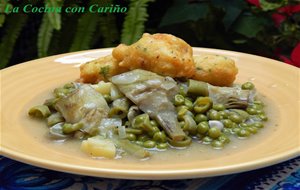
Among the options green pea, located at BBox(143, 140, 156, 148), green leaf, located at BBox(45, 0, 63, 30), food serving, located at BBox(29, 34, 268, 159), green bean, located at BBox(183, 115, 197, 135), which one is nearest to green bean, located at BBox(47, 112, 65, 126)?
food serving, located at BBox(29, 34, 268, 159)

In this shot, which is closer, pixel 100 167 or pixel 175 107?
pixel 100 167

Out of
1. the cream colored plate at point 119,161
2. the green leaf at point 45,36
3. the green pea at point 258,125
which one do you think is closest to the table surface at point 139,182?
the cream colored plate at point 119,161

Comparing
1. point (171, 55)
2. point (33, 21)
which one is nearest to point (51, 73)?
point (171, 55)

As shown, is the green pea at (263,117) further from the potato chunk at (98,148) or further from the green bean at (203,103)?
the potato chunk at (98,148)

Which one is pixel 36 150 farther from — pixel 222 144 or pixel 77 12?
pixel 77 12

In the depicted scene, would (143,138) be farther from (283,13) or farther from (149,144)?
(283,13)

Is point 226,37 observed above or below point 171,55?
below

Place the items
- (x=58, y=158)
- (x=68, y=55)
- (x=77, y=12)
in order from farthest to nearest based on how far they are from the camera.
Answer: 1. (x=77, y=12)
2. (x=68, y=55)
3. (x=58, y=158)
